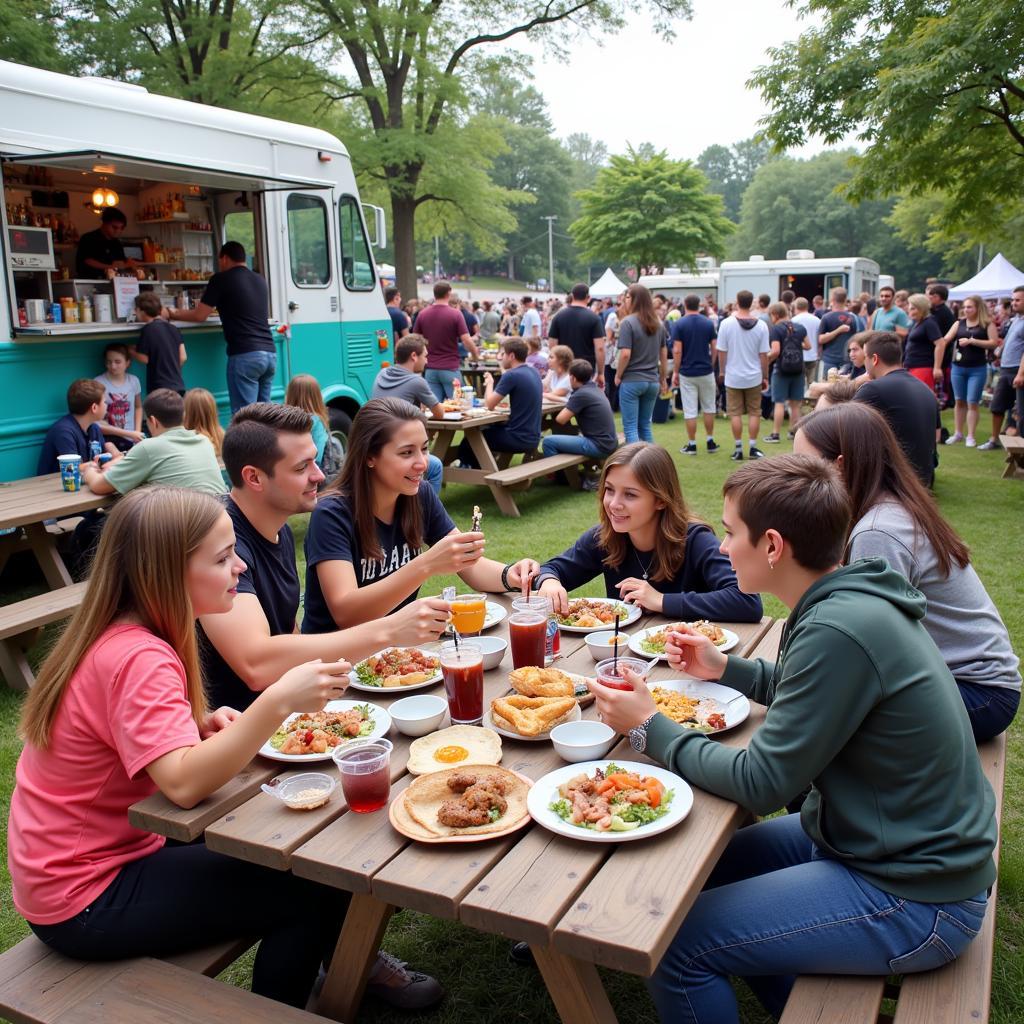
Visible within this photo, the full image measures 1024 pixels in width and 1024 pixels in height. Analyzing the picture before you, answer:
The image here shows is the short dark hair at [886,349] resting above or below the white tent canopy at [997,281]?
below

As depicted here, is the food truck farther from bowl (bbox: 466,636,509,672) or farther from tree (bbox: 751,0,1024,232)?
tree (bbox: 751,0,1024,232)

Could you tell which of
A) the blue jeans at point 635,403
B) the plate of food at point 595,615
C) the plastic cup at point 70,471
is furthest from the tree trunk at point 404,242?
the plate of food at point 595,615

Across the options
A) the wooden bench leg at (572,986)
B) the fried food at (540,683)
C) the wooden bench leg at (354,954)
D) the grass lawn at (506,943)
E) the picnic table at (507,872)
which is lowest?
the grass lawn at (506,943)

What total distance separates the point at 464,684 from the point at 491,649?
0.46m

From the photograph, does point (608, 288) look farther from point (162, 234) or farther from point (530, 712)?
point (530, 712)

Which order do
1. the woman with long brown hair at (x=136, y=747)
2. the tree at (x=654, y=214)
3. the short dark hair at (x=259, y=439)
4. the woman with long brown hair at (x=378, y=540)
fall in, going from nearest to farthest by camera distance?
the woman with long brown hair at (x=136, y=747)
the short dark hair at (x=259, y=439)
the woman with long brown hair at (x=378, y=540)
the tree at (x=654, y=214)

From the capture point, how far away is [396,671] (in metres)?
2.76

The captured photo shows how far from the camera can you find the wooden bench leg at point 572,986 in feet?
6.36

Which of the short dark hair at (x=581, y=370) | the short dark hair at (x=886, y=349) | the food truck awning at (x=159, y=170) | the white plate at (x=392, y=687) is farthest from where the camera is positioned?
the short dark hair at (x=581, y=370)

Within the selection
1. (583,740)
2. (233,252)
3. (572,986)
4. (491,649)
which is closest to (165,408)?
(233,252)

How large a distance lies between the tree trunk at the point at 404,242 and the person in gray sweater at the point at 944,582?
741 inches

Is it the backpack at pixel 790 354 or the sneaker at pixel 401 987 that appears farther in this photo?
the backpack at pixel 790 354

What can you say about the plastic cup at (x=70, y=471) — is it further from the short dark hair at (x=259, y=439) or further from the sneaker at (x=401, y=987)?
the sneaker at (x=401, y=987)

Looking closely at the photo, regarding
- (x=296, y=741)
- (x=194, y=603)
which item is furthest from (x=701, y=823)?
(x=194, y=603)
